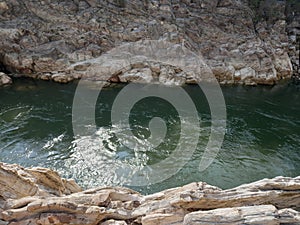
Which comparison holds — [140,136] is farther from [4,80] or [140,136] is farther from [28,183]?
[4,80]

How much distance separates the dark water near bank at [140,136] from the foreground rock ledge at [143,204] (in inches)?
163

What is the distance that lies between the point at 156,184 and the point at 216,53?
15.7 metres

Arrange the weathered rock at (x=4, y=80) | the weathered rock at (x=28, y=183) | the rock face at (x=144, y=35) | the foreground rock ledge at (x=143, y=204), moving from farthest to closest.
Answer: the rock face at (x=144, y=35) → the weathered rock at (x=4, y=80) → the weathered rock at (x=28, y=183) → the foreground rock ledge at (x=143, y=204)

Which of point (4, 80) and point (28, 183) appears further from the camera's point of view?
point (4, 80)

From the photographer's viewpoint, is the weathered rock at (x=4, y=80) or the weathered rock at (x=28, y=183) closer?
the weathered rock at (x=28, y=183)

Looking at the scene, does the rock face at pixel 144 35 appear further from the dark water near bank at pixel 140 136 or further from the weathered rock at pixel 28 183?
the weathered rock at pixel 28 183

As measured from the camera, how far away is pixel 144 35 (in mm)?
23375

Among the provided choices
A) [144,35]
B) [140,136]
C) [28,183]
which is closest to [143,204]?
[28,183]

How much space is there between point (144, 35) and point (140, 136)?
11.9m

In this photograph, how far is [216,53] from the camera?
923 inches

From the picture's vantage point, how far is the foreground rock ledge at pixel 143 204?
17.2 feet

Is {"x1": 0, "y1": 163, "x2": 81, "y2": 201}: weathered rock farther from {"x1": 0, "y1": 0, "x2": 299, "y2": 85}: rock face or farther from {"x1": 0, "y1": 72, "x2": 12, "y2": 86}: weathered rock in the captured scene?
{"x1": 0, "y1": 0, "x2": 299, "y2": 85}: rock face

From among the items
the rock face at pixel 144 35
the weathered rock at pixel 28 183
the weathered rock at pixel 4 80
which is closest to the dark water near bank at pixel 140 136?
the weathered rock at pixel 4 80

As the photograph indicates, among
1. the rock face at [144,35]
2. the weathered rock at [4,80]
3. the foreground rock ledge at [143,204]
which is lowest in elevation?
the foreground rock ledge at [143,204]
